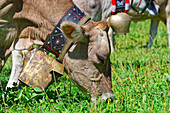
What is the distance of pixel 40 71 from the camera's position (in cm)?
378

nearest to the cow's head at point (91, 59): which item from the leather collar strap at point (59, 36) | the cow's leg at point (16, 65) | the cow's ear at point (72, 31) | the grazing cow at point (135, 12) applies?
the cow's ear at point (72, 31)

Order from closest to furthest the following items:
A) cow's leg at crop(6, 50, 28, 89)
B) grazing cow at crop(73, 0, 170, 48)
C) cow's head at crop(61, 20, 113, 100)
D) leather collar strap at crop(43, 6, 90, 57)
A: cow's head at crop(61, 20, 113, 100), leather collar strap at crop(43, 6, 90, 57), cow's leg at crop(6, 50, 28, 89), grazing cow at crop(73, 0, 170, 48)

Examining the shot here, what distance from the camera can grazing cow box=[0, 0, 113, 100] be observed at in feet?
11.6

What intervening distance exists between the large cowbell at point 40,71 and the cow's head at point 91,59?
0.15 meters

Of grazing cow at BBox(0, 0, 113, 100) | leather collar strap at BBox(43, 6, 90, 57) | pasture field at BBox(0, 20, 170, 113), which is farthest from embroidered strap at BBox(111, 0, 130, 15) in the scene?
leather collar strap at BBox(43, 6, 90, 57)

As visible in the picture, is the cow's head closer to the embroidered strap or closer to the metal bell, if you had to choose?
the metal bell

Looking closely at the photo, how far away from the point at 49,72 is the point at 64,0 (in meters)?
1.03

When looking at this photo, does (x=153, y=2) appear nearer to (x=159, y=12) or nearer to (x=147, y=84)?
(x=159, y=12)

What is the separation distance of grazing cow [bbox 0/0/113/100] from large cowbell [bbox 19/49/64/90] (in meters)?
0.15

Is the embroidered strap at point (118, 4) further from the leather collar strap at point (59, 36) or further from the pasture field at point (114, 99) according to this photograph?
the leather collar strap at point (59, 36)

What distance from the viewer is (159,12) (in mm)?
8828

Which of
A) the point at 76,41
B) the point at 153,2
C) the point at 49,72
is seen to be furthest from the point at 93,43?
the point at 153,2

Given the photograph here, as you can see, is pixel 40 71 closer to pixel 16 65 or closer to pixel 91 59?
pixel 91 59

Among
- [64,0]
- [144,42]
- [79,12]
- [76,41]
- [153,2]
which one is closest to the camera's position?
[76,41]
